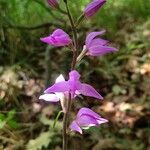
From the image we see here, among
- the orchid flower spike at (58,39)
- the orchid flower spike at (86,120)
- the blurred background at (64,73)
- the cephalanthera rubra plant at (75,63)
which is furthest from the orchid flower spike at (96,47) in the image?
the blurred background at (64,73)

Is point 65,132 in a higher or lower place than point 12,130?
higher

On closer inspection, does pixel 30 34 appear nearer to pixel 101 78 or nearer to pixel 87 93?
pixel 101 78

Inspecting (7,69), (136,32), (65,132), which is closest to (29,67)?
(7,69)

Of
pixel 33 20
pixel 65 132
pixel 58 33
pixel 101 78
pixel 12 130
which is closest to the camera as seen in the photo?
pixel 58 33

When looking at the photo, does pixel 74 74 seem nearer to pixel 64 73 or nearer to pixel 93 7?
pixel 93 7

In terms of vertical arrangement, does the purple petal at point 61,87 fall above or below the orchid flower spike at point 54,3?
below

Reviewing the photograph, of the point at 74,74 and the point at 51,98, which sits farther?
the point at 51,98

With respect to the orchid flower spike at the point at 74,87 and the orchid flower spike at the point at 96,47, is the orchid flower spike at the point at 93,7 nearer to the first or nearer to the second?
the orchid flower spike at the point at 96,47

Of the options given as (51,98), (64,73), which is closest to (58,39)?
(51,98)
